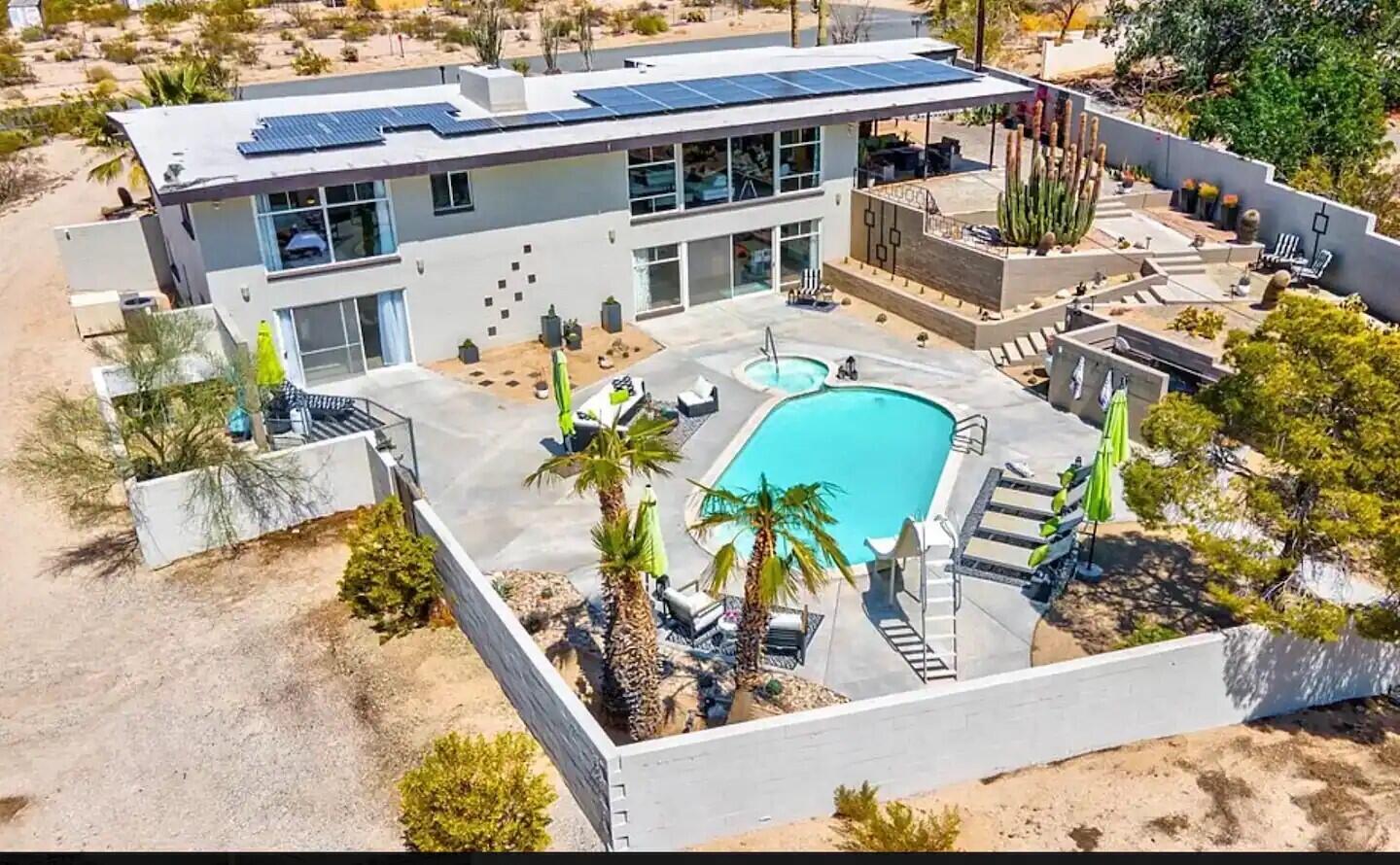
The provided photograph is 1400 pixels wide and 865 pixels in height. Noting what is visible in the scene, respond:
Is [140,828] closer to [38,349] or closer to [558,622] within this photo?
[558,622]

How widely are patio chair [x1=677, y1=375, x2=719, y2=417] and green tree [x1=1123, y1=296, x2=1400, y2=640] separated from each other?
10.0 metres

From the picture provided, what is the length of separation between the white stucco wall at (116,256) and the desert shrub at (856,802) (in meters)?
26.3

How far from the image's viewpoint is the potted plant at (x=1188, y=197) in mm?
33219

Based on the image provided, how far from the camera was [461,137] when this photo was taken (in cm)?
2734

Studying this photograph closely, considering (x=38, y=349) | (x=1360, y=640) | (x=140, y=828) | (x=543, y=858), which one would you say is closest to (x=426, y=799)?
(x=543, y=858)

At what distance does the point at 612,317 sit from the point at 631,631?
618 inches

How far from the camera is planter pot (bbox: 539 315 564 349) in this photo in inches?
1120

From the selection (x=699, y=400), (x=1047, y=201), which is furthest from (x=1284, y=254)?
(x=699, y=400)

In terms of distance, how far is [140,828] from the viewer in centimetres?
1473

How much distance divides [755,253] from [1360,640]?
1876 cm

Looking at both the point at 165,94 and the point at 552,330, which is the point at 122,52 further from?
the point at 552,330

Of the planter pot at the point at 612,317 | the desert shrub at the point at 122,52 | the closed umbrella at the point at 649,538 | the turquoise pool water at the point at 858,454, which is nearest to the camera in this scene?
the closed umbrella at the point at 649,538

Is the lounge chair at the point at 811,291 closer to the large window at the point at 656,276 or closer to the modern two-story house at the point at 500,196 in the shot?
the modern two-story house at the point at 500,196

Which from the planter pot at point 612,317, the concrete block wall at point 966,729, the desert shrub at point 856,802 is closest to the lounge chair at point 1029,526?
the concrete block wall at point 966,729
